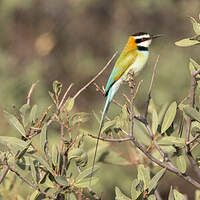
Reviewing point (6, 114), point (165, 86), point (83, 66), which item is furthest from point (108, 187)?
point (6, 114)

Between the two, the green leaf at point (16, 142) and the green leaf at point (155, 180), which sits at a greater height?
the green leaf at point (16, 142)

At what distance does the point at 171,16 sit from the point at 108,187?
356 centimetres

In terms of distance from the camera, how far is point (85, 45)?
7.73 meters

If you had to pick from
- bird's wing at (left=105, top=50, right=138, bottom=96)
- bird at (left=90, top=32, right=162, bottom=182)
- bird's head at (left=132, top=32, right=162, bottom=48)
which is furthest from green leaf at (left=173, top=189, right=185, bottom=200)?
bird's head at (left=132, top=32, right=162, bottom=48)

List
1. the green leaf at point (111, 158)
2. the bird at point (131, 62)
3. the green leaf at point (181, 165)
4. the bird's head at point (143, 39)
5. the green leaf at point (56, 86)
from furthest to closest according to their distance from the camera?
1. the bird's head at point (143, 39)
2. the bird at point (131, 62)
3. the green leaf at point (111, 158)
4. the green leaf at point (56, 86)
5. the green leaf at point (181, 165)

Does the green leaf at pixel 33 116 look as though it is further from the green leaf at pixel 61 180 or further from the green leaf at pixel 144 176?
the green leaf at pixel 144 176

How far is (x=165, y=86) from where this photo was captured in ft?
16.6

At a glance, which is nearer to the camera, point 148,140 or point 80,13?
point 148,140

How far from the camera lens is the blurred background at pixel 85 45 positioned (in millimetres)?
5090

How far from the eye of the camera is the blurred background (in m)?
5.09

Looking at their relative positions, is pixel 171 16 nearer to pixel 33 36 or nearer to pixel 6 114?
pixel 33 36

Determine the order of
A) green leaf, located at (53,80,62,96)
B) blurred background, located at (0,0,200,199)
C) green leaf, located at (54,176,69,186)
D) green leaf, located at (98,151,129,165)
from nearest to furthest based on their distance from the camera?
green leaf, located at (54,176,69,186), green leaf, located at (53,80,62,96), green leaf, located at (98,151,129,165), blurred background, located at (0,0,200,199)

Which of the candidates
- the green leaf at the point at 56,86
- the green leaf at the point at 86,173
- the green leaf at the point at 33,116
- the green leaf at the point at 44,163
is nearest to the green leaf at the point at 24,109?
the green leaf at the point at 33,116

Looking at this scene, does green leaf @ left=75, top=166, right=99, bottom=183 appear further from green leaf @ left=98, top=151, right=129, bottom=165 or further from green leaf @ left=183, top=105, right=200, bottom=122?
green leaf @ left=98, top=151, right=129, bottom=165
